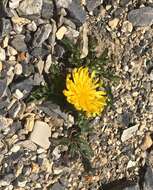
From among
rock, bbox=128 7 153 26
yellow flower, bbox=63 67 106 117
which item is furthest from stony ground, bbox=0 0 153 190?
yellow flower, bbox=63 67 106 117

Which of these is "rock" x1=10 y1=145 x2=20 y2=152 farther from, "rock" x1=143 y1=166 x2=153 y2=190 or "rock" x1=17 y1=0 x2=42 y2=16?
"rock" x1=143 y1=166 x2=153 y2=190

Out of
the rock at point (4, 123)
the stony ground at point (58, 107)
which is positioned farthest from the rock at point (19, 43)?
the rock at point (4, 123)

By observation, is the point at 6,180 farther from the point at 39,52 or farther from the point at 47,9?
the point at 47,9

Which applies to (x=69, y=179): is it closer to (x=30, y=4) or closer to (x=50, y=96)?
(x=50, y=96)

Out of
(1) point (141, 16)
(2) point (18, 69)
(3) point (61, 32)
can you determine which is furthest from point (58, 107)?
(1) point (141, 16)

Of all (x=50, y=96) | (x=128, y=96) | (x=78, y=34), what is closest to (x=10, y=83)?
(x=50, y=96)

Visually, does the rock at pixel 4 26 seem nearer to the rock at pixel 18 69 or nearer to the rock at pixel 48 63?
the rock at pixel 18 69

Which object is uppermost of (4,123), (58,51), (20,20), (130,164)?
(20,20)

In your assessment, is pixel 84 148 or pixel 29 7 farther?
pixel 84 148
